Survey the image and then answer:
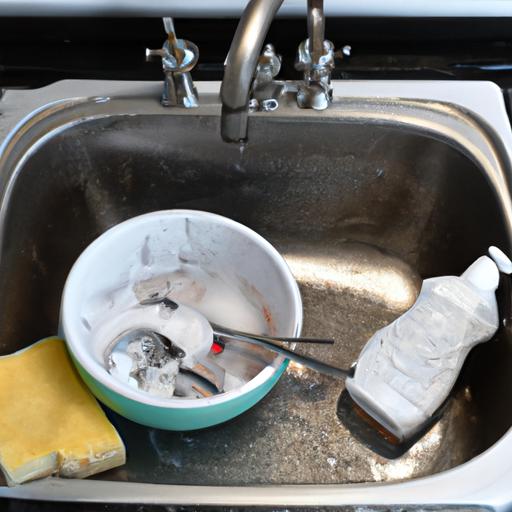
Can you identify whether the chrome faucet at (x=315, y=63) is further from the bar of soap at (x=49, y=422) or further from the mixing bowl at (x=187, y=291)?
the bar of soap at (x=49, y=422)

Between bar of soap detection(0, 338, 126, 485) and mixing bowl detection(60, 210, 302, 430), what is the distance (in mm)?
26

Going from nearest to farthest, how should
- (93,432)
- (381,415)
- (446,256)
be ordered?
1. (93,432)
2. (381,415)
3. (446,256)

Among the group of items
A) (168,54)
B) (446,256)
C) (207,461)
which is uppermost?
(168,54)

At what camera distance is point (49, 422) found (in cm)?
62

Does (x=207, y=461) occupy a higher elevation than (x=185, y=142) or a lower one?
lower

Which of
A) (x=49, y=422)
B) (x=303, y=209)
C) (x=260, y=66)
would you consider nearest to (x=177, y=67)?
(x=260, y=66)

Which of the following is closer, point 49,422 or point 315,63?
point 49,422

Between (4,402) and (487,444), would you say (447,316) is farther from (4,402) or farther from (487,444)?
(4,402)

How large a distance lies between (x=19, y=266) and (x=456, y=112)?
57 centimetres

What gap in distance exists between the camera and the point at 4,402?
24.7 inches

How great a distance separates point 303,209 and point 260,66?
8.4 inches

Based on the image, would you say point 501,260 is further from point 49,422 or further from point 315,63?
point 49,422

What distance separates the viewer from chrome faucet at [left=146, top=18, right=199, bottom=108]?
740 mm

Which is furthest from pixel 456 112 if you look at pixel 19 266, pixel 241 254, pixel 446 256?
pixel 19 266
